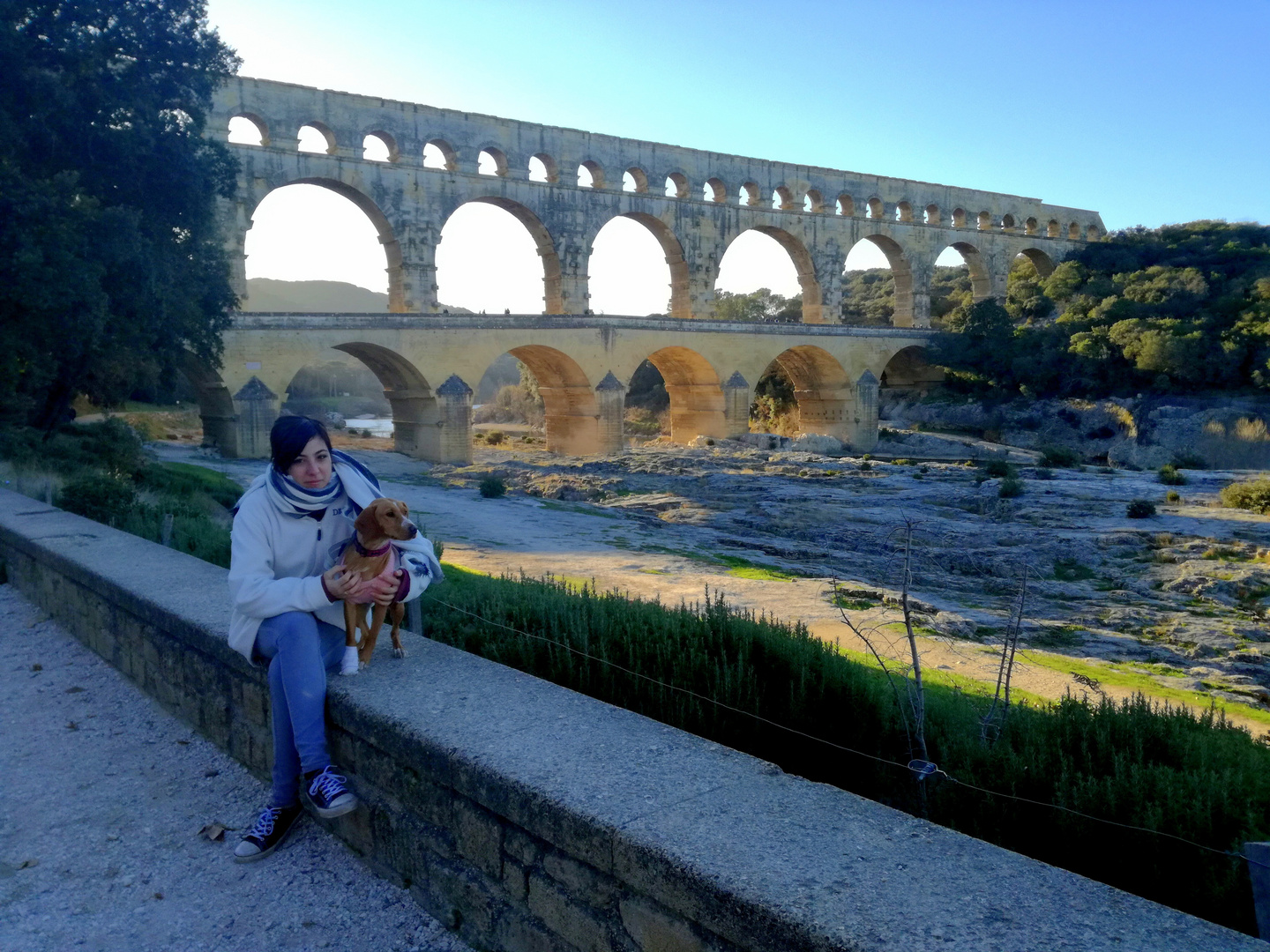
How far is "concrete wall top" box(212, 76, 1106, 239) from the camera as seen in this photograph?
25312mm

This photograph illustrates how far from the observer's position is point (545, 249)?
100 feet

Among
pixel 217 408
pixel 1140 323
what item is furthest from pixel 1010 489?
pixel 1140 323

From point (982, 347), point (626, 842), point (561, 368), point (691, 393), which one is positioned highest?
point (982, 347)

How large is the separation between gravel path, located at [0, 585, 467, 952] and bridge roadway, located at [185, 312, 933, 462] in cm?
1970

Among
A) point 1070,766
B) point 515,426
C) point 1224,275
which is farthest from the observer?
point 515,426

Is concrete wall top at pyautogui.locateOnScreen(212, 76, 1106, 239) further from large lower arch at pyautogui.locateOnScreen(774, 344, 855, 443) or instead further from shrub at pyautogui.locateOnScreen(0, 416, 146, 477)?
shrub at pyautogui.locateOnScreen(0, 416, 146, 477)

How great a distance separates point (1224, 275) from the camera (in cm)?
3788

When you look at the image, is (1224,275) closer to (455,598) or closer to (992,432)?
(992,432)

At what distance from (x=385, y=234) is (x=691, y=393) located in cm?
1125

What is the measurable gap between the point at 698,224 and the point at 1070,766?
31814 mm

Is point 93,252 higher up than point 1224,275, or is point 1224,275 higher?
point 1224,275

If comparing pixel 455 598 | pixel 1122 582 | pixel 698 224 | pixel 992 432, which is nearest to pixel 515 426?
pixel 698 224

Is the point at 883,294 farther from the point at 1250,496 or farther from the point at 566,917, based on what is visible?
the point at 566,917

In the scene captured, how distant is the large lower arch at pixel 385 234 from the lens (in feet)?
88.3
